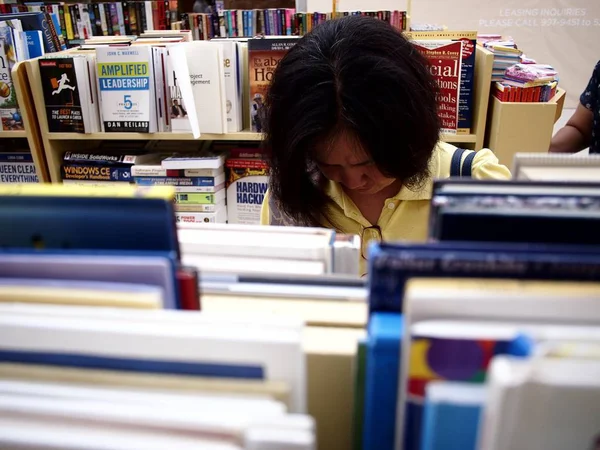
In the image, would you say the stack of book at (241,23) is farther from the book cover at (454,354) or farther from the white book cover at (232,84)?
the book cover at (454,354)

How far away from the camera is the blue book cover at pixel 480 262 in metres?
0.32

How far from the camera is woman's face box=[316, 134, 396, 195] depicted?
3.22ft

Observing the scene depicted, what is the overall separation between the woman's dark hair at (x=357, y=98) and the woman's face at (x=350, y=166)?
20 mm

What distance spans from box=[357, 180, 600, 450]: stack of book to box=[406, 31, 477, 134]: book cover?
1652mm

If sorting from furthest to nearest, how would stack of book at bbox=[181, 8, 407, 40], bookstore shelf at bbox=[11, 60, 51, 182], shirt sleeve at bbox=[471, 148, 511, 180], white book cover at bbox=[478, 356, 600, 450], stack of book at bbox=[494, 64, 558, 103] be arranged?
1. stack of book at bbox=[181, 8, 407, 40]
2. bookstore shelf at bbox=[11, 60, 51, 182]
3. stack of book at bbox=[494, 64, 558, 103]
4. shirt sleeve at bbox=[471, 148, 511, 180]
5. white book cover at bbox=[478, 356, 600, 450]

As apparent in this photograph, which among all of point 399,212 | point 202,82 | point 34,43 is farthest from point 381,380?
point 34,43

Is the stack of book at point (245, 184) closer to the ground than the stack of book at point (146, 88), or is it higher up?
closer to the ground

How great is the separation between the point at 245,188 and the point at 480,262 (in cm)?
199

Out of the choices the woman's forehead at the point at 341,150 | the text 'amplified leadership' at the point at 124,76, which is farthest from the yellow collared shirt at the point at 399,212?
the text 'amplified leadership' at the point at 124,76

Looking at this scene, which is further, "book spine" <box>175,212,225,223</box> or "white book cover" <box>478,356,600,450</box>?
"book spine" <box>175,212,225,223</box>

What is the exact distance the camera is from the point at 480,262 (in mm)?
329

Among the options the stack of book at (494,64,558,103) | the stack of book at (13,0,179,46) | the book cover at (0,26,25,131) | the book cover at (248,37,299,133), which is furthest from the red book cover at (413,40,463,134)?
the stack of book at (13,0,179,46)

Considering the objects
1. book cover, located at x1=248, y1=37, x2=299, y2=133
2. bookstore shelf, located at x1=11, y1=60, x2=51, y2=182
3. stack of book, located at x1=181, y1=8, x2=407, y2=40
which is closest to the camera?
book cover, located at x1=248, y1=37, x2=299, y2=133

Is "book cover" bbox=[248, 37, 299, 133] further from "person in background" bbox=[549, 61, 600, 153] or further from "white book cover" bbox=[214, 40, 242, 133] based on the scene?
"person in background" bbox=[549, 61, 600, 153]
